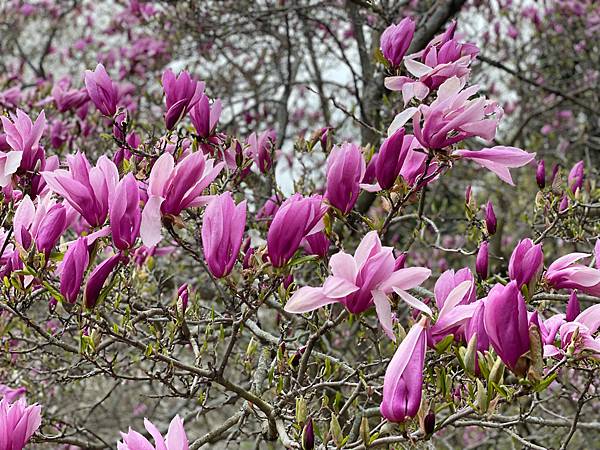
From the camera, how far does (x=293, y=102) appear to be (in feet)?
19.6

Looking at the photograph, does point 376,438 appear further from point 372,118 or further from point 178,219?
point 372,118

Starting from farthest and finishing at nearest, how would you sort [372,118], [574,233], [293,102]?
[293,102], [372,118], [574,233]

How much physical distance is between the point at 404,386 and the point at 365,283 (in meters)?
0.18

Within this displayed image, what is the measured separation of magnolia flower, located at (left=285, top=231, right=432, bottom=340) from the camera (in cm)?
99

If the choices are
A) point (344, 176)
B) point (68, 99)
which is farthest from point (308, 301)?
point (68, 99)

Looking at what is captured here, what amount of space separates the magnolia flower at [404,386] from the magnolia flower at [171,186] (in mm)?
473

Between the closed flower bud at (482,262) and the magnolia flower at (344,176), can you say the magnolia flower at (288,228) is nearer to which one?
the magnolia flower at (344,176)

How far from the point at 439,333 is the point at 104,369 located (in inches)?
31.9

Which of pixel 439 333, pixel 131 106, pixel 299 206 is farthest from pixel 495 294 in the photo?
pixel 131 106

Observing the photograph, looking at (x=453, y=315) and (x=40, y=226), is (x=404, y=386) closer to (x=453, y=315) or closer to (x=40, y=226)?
(x=453, y=315)

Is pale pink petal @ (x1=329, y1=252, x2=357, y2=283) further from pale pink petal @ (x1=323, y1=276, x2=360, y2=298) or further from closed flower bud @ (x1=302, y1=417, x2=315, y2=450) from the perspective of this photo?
closed flower bud @ (x1=302, y1=417, x2=315, y2=450)

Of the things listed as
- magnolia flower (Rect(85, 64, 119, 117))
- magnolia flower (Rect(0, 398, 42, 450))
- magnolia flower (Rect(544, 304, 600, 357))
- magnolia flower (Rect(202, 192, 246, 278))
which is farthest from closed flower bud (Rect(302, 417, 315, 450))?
magnolia flower (Rect(85, 64, 119, 117))

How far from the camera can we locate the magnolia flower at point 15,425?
1139 millimetres

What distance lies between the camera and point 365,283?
101cm
